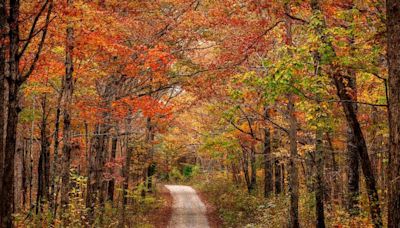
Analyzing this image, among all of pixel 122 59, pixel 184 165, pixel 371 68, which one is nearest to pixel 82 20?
pixel 122 59

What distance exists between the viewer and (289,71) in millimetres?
9078

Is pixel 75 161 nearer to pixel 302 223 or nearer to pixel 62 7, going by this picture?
pixel 302 223

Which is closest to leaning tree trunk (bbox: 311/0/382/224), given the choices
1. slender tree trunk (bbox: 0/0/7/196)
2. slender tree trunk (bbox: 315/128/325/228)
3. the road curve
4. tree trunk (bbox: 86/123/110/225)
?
slender tree trunk (bbox: 315/128/325/228)

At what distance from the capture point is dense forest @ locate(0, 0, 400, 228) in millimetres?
8656

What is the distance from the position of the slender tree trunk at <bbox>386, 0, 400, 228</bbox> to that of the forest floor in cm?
1569

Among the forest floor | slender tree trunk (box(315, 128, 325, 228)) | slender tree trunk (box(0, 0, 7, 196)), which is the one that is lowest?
the forest floor

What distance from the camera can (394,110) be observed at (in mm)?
5941

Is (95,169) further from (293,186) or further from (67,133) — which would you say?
(293,186)

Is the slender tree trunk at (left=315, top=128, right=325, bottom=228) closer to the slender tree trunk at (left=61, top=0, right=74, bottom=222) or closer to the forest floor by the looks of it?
the slender tree trunk at (left=61, top=0, right=74, bottom=222)

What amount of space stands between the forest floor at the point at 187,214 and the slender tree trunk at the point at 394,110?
15.7 metres

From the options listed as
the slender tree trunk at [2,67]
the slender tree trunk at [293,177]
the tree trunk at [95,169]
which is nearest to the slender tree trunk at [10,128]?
the slender tree trunk at [2,67]

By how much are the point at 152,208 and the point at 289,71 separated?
1887 centimetres

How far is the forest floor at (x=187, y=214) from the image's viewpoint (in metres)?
21.6

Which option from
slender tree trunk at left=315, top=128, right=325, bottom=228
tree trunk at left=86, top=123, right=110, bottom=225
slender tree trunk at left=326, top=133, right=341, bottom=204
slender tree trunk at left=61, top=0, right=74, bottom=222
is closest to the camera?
slender tree trunk at left=61, top=0, right=74, bottom=222
